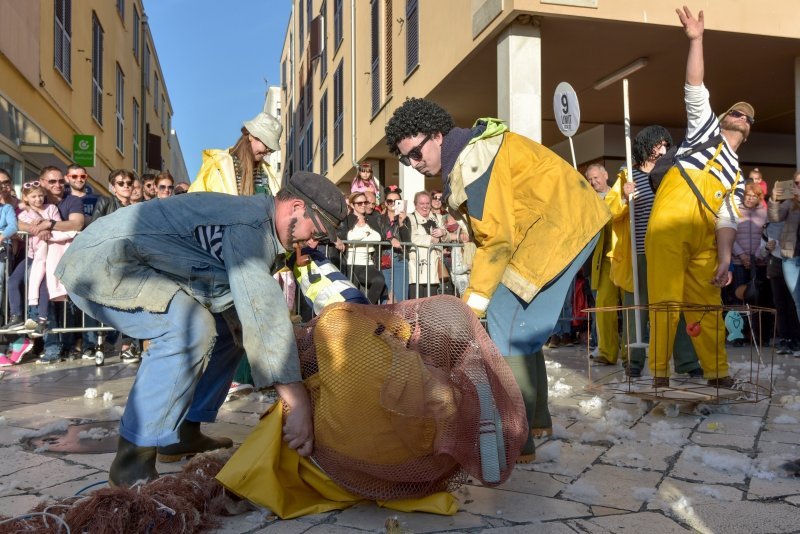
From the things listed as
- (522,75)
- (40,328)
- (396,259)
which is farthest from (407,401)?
(522,75)

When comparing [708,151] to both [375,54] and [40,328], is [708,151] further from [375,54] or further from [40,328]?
[375,54]

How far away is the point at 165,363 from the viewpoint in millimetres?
2771

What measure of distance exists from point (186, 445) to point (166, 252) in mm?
1104

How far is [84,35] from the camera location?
19.7 m

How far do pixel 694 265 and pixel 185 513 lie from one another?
372 cm

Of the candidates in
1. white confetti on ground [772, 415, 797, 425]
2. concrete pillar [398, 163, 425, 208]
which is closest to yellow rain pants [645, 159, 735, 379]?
white confetti on ground [772, 415, 797, 425]

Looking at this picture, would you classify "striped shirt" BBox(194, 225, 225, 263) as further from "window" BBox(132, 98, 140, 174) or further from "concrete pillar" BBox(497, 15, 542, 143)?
"window" BBox(132, 98, 140, 174)

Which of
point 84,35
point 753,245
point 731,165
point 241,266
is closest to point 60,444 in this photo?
point 241,266

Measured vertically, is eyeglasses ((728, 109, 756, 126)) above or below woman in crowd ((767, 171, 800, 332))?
above

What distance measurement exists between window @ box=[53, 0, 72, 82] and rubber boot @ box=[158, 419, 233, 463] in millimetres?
15485

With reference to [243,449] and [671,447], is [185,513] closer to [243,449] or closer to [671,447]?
[243,449]

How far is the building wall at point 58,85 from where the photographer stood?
515 inches

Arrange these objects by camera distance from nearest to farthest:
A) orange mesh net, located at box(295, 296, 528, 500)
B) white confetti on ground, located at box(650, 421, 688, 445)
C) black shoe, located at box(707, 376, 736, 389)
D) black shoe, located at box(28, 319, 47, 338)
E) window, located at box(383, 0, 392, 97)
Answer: orange mesh net, located at box(295, 296, 528, 500) → white confetti on ground, located at box(650, 421, 688, 445) → black shoe, located at box(707, 376, 736, 389) → black shoe, located at box(28, 319, 47, 338) → window, located at box(383, 0, 392, 97)

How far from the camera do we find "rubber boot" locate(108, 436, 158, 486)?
2.73m
